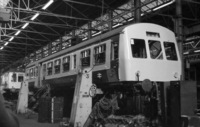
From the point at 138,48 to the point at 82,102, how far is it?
2939 mm

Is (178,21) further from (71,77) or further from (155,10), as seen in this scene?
(71,77)

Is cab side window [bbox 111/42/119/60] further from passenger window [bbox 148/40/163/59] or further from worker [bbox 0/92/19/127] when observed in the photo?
worker [bbox 0/92/19/127]

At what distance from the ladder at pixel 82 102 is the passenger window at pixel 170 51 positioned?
3.41 m

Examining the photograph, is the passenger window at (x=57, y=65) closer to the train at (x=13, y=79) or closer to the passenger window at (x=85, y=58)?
the passenger window at (x=85, y=58)

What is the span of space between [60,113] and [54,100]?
624 millimetres

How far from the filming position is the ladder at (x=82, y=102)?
8.86 meters

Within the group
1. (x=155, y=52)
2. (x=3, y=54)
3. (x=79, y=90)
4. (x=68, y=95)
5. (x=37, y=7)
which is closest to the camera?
(x=79, y=90)

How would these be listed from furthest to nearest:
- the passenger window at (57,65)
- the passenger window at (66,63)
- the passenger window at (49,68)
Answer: the passenger window at (49,68) → the passenger window at (57,65) → the passenger window at (66,63)

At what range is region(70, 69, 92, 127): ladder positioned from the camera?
8.86m

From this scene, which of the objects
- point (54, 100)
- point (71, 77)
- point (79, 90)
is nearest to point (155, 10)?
point (71, 77)

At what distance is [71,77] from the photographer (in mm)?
13781

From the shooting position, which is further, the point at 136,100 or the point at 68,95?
the point at 68,95

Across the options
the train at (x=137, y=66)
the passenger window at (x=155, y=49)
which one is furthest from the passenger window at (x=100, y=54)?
the passenger window at (x=155, y=49)

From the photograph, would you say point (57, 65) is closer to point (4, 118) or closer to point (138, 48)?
point (138, 48)
